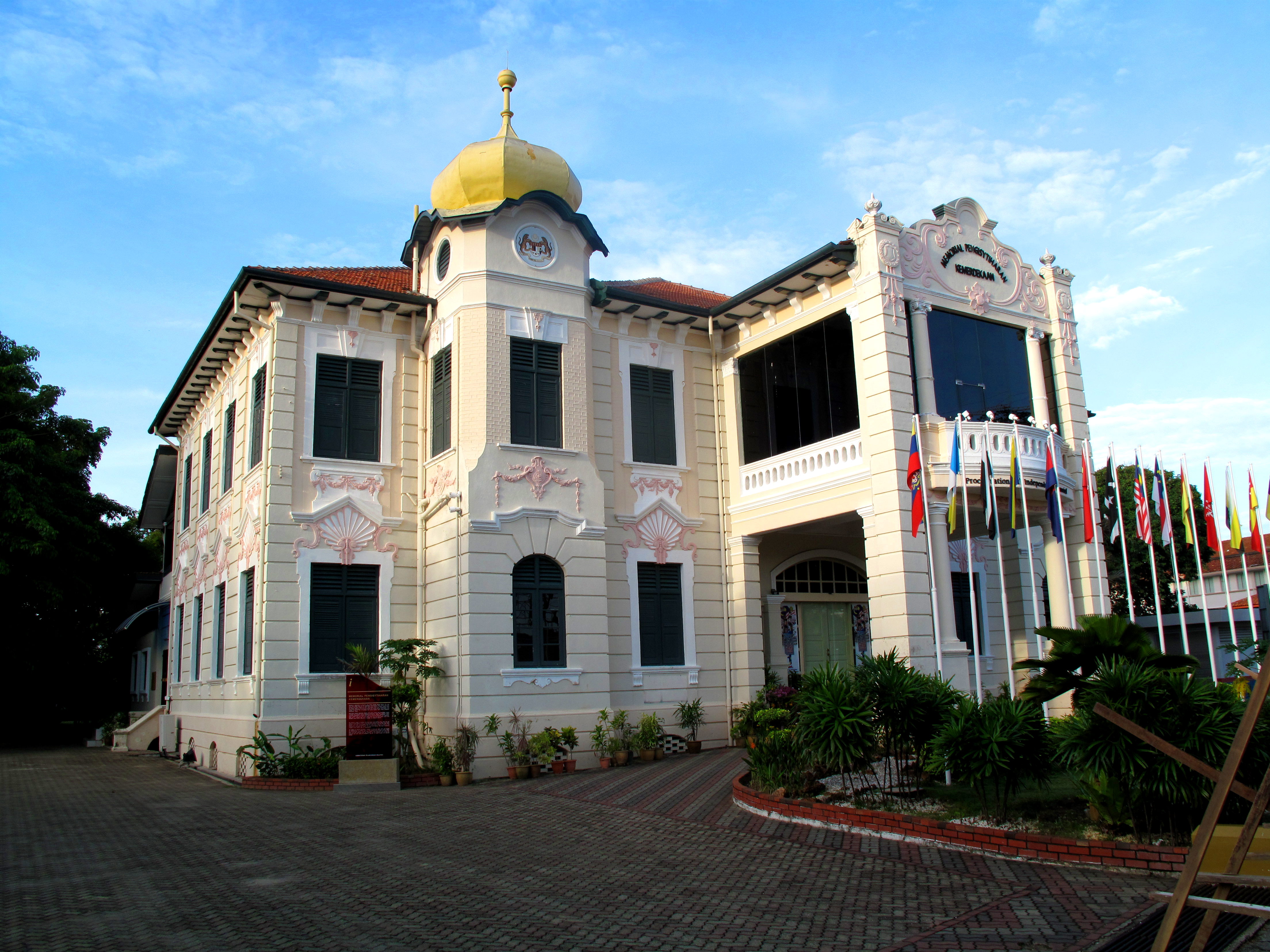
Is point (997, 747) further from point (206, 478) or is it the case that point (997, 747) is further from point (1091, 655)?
point (206, 478)

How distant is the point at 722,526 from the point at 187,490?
46.2 feet

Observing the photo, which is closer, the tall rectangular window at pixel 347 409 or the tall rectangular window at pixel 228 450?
the tall rectangular window at pixel 347 409

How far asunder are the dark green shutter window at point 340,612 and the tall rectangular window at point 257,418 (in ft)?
8.89

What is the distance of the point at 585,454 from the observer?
56.3ft

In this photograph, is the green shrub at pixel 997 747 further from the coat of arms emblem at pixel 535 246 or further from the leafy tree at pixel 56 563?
the leafy tree at pixel 56 563

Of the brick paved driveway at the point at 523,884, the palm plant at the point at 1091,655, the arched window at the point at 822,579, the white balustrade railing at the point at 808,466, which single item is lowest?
the brick paved driveway at the point at 523,884

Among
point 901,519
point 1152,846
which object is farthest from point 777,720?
point 1152,846

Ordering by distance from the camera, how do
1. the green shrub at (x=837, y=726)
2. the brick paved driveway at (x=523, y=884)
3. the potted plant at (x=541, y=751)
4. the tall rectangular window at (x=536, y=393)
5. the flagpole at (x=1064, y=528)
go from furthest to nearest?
the tall rectangular window at (x=536, y=393) < the flagpole at (x=1064, y=528) < the potted plant at (x=541, y=751) < the green shrub at (x=837, y=726) < the brick paved driveway at (x=523, y=884)

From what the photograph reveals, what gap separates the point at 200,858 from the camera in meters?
9.34

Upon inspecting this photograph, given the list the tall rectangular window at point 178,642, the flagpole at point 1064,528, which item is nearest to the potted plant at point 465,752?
the flagpole at point 1064,528

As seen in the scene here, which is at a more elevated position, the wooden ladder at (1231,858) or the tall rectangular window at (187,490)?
the tall rectangular window at (187,490)

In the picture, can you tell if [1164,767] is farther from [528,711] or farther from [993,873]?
[528,711]

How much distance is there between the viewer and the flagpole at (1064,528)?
1617cm

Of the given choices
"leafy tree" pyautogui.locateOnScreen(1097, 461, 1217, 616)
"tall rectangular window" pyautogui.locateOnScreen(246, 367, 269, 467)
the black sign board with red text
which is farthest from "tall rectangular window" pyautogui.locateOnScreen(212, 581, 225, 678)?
"leafy tree" pyautogui.locateOnScreen(1097, 461, 1217, 616)
